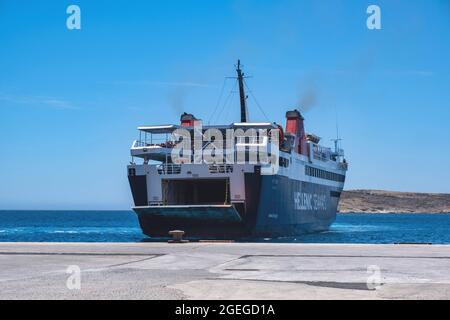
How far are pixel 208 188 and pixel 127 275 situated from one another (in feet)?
112

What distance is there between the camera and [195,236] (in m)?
42.1

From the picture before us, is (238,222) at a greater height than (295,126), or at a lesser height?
lesser

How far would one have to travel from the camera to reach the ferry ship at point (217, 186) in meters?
40.8

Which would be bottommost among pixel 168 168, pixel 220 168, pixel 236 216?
pixel 236 216

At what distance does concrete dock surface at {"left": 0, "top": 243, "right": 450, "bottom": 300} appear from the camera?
1082 centimetres

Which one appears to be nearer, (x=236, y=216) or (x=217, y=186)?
(x=236, y=216)

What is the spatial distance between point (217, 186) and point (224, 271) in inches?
1305

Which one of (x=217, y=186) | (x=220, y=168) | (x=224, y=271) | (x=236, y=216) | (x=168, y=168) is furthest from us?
(x=217, y=186)

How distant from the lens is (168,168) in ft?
141

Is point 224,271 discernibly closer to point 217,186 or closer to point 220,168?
point 220,168

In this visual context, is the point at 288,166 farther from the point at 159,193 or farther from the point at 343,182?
the point at 343,182

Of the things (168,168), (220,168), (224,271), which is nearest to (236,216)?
(220,168)
